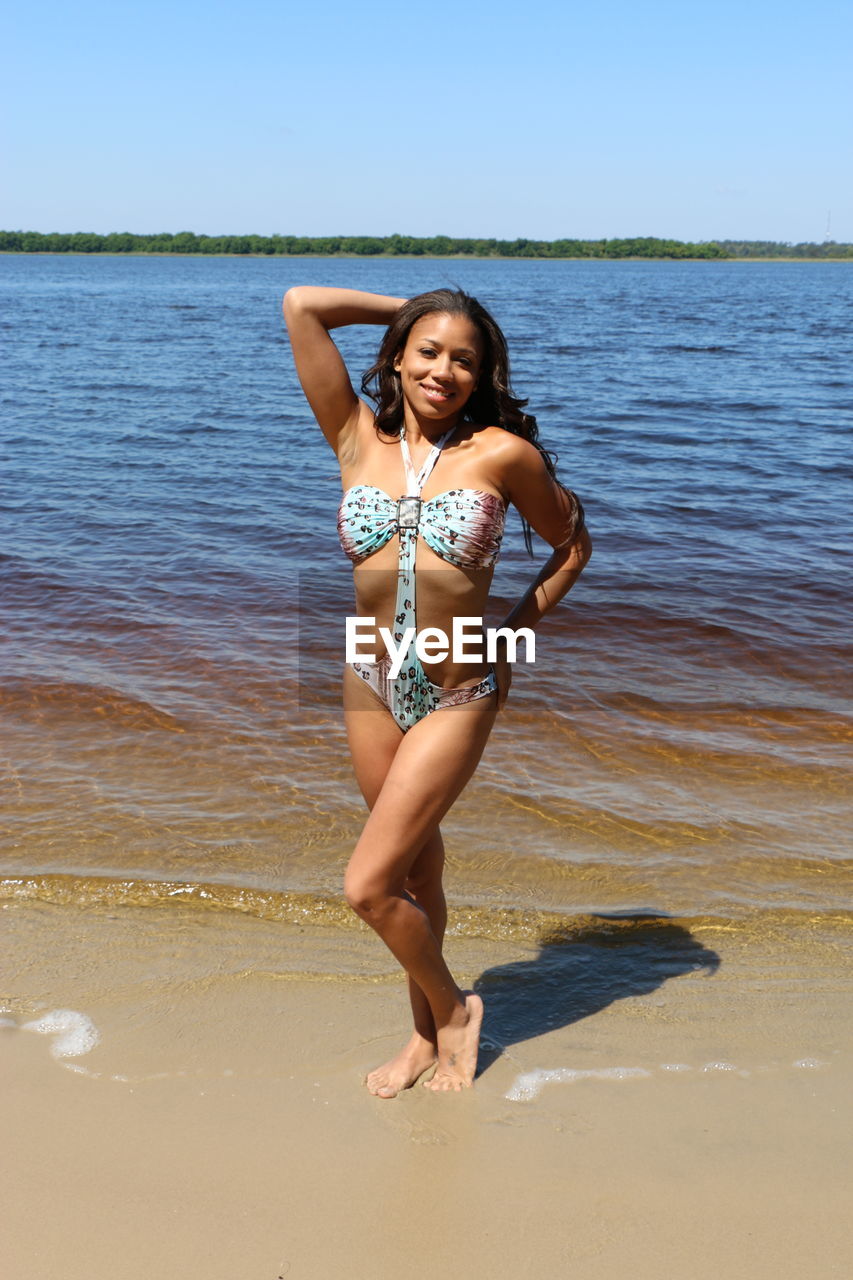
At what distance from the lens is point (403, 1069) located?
3.63 m

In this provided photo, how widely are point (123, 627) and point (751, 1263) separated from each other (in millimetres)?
7254

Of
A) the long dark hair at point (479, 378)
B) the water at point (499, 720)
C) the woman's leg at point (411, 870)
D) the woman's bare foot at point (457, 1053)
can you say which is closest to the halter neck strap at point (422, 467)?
the long dark hair at point (479, 378)

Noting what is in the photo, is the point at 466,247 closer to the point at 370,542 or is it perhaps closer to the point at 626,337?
the point at 626,337

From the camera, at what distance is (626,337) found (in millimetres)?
39062

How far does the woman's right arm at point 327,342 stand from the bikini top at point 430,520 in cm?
23

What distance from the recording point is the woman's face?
3.34m

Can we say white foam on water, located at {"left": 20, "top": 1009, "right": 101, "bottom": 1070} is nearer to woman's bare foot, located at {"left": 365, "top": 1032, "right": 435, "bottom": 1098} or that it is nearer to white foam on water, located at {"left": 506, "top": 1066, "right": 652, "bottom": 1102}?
woman's bare foot, located at {"left": 365, "top": 1032, "right": 435, "bottom": 1098}

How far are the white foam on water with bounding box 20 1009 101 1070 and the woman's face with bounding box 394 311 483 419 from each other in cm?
219

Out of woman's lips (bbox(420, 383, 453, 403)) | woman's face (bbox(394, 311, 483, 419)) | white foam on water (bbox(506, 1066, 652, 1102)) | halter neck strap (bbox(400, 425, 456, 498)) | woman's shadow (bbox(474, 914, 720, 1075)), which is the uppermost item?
woman's face (bbox(394, 311, 483, 419))

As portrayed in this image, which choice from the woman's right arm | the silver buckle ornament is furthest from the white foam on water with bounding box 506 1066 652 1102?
the woman's right arm

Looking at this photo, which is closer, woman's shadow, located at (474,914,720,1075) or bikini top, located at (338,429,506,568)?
bikini top, located at (338,429,506,568)

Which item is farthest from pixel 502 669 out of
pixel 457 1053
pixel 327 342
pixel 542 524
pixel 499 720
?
pixel 499 720

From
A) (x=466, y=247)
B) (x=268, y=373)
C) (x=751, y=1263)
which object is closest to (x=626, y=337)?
(x=268, y=373)

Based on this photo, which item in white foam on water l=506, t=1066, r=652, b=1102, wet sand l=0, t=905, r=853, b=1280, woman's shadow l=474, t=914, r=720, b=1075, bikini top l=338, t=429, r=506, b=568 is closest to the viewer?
wet sand l=0, t=905, r=853, b=1280
